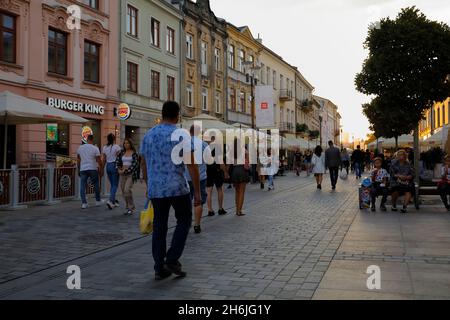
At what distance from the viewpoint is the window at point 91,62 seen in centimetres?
2177

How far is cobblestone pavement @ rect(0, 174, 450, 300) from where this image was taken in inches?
183

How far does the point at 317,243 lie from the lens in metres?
7.11

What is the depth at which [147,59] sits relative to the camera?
26.7m

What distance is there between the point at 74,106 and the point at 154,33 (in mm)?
9004

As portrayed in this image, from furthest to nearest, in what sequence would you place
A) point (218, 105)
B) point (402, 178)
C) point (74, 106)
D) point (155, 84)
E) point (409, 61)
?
point (218, 105)
point (155, 84)
point (74, 106)
point (409, 61)
point (402, 178)

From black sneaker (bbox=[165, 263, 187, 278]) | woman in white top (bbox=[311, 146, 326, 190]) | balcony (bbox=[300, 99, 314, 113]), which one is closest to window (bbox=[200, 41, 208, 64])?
woman in white top (bbox=[311, 146, 326, 190])

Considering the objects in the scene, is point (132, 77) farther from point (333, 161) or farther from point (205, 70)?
point (333, 161)

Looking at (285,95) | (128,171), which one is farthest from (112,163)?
(285,95)

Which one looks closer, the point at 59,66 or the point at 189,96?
the point at 59,66

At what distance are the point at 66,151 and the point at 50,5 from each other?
5.95 m

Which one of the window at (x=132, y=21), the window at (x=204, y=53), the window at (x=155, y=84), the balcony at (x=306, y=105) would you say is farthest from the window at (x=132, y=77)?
the balcony at (x=306, y=105)

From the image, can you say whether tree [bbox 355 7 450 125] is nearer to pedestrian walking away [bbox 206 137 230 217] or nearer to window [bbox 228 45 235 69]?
pedestrian walking away [bbox 206 137 230 217]

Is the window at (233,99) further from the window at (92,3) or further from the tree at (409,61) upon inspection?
the tree at (409,61)

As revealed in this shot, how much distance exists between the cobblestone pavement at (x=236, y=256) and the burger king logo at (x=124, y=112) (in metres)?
12.6
